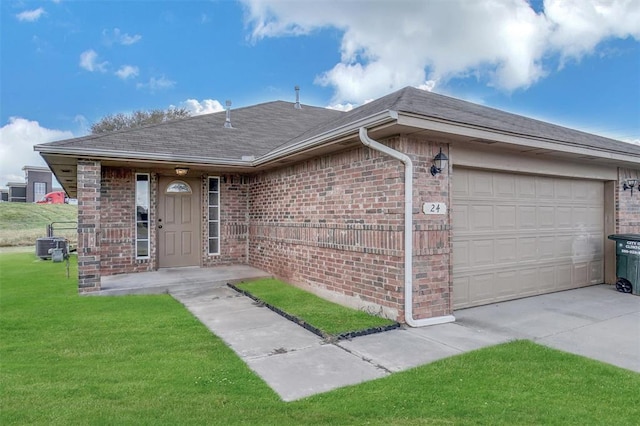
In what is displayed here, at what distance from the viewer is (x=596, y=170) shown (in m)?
7.21

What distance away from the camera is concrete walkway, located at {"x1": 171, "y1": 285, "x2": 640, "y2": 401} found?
3447mm

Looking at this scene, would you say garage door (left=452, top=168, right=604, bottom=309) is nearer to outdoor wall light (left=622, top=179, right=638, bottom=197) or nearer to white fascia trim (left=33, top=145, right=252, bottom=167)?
outdoor wall light (left=622, top=179, right=638, bottom=197)

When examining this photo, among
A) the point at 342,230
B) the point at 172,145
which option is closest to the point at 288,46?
the point at 172,145

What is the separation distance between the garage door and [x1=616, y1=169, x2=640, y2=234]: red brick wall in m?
0.28

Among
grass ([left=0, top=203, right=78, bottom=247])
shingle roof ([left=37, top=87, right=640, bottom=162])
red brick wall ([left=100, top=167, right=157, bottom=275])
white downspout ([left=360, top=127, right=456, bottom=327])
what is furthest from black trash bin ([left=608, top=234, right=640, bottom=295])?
grass ([left=0, top=203, right=78, bottom=247])

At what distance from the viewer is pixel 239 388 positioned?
306 cm

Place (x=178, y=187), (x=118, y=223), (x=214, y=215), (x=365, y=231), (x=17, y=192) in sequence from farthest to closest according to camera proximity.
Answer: (x=17, y=192), (x=214, y=215), (x=178, y=187), (x=118, y=223), (x=365, y=231)

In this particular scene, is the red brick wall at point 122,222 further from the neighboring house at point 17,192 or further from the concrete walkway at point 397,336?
the neighboring house at point 17,192

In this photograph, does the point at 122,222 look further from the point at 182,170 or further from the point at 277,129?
the point at 277,129

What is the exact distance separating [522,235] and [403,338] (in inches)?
134

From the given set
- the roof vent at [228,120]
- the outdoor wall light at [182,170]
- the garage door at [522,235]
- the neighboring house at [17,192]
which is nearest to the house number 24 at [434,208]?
the garage door at [522,235]

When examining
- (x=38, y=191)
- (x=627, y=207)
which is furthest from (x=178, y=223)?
(x=38, y=191)

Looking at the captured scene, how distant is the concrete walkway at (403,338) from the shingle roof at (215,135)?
315 cm

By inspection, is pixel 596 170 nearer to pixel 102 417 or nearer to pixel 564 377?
pixel 564 377
